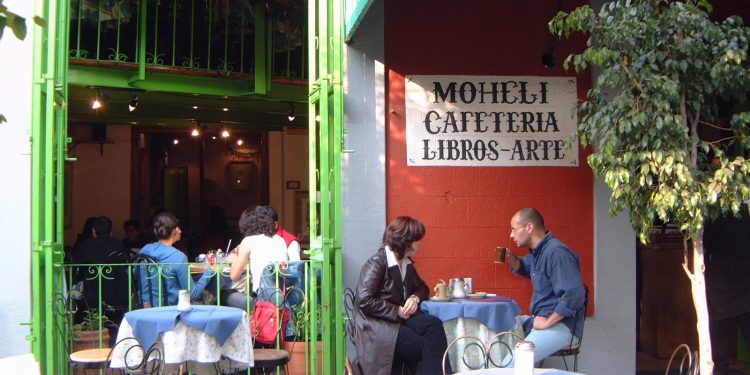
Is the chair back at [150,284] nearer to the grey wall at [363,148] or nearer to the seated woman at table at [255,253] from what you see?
the seated woman at table at [255,253]

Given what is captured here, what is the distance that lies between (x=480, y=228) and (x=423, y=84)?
1318 mm

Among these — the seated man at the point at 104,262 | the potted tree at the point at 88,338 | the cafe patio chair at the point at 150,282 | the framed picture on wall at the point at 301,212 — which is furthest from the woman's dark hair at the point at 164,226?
the framed picture on wall at the point at 301,212

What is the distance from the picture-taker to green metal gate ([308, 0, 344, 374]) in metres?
6.36

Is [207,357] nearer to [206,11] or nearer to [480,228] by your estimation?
[480,228]

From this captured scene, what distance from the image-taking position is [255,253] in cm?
757

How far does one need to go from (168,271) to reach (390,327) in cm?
212

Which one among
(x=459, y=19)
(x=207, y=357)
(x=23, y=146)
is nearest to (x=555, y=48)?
(x=459, y=19)

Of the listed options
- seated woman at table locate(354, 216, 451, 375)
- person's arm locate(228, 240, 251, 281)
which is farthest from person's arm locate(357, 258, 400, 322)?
person's arm locate(228, 240, 251, 281)

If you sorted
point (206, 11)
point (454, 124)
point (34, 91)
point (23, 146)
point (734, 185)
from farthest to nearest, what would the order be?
point (206, 11), point (454, 124), point (23, 146), point (34, 91), point (734, 185)

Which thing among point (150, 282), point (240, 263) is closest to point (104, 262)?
point (150, 282)

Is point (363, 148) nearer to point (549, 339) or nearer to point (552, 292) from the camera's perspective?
point (552, 292)

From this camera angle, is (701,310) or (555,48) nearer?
(701,310)

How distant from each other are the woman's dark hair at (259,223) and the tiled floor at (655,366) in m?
3.61

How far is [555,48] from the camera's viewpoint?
25.0ft
